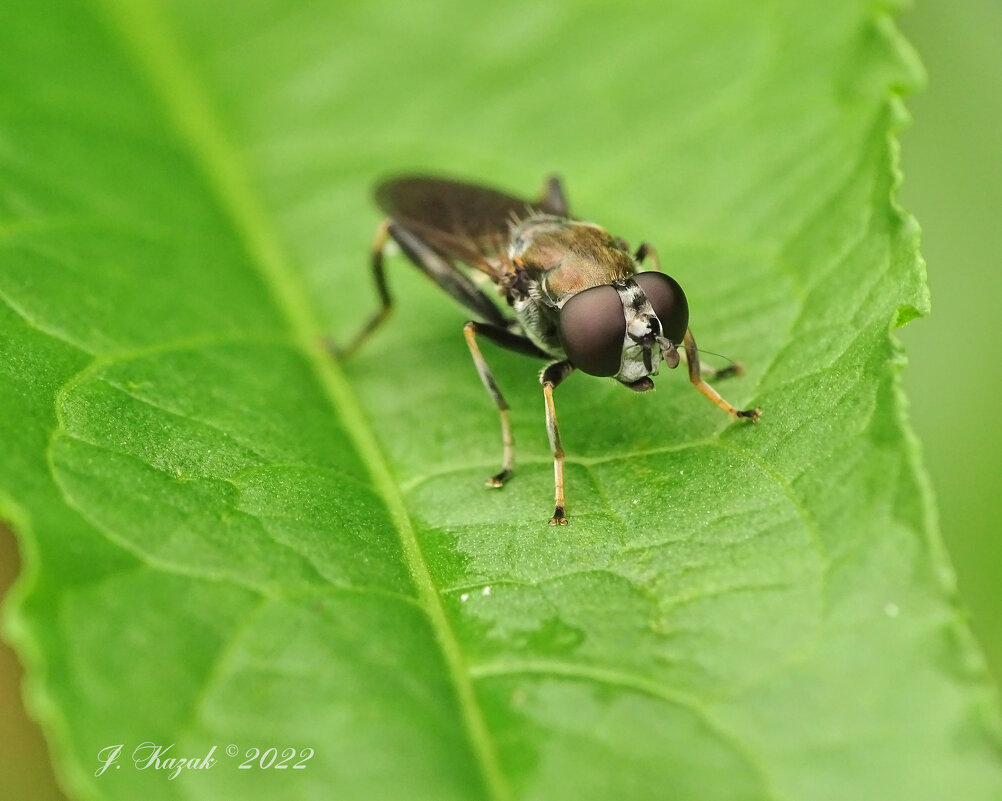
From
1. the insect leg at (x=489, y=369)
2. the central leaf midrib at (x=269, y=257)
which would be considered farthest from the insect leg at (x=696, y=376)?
A: the central leaf midrib at (x=269, y=257)

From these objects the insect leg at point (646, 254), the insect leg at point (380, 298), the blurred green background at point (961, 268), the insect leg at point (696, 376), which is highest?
the insect leg at point (380, 298)

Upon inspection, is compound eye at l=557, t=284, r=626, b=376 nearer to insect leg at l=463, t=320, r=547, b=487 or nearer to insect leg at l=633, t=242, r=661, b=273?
insect leg at l=463, t=320, r=547, b=487

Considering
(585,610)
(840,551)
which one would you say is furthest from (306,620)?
(840,551)

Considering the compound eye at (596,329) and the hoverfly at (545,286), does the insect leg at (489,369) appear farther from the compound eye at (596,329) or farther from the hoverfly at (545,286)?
the compound eye at (596,329)

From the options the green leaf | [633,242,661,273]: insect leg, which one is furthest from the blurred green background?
[633,242,661,273]: insect leg

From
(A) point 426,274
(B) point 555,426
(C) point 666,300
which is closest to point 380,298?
(A) point 426,274

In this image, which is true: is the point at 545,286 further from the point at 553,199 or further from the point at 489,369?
the point at 553,199

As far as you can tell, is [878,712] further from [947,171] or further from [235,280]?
[947,171]
